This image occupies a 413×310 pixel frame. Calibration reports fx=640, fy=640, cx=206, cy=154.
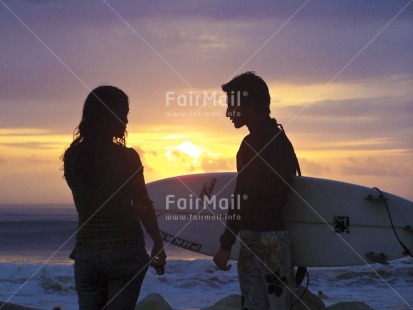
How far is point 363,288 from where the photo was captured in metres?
11.0

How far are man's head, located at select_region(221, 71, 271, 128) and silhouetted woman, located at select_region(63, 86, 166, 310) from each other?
26.1 inches

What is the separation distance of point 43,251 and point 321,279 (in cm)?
988

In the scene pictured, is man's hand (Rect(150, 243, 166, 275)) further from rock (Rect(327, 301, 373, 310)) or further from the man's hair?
rock (Rect(327, 301, 373, 310))

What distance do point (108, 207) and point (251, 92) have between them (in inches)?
39.0

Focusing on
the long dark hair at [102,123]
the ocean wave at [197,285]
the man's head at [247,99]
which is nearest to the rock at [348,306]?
the ocean wave at [197,285]

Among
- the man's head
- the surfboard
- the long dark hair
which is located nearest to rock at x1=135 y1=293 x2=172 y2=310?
the surfboard

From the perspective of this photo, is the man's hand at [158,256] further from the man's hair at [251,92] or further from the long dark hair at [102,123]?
the man's hair at [251,92]

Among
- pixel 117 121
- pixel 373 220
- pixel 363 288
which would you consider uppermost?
pixel 117 121

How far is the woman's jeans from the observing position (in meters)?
2.65

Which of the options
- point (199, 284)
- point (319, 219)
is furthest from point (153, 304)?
point (199, 284)

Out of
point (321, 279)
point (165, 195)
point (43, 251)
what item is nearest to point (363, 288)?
point (321, 279)

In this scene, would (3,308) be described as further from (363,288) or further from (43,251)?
(43,251)

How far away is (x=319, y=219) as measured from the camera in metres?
4.29

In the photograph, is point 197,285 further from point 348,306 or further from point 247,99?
point 247,99
